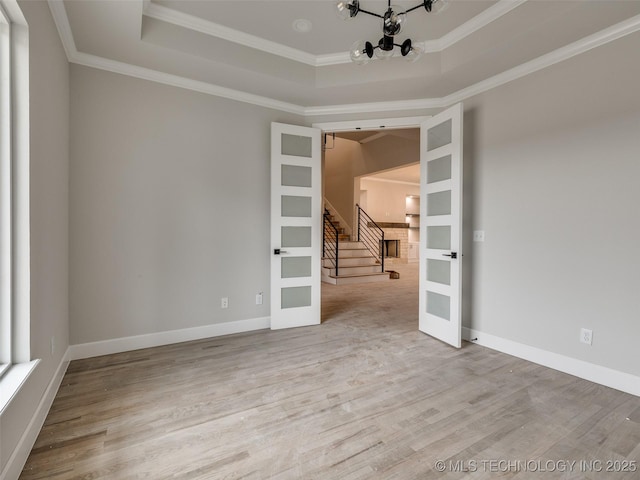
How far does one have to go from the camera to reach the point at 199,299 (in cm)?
315

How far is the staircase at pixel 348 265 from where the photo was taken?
22.5 feet

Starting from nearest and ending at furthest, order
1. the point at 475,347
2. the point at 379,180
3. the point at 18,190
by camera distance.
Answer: the point at 18,190 → the point at 475,347 → the point at 379,180

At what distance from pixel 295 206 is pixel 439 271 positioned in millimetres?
1807

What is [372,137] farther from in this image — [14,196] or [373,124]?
Result: [14,196]

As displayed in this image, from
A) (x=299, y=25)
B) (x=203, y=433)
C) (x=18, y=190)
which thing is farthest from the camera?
(x=299, y=25)

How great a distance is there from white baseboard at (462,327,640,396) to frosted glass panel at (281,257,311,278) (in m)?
1.92

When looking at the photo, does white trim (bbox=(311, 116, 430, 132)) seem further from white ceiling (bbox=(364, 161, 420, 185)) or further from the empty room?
white ceiling (bbox=(364, 161, 420, 185))

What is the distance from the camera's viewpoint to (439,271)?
127 inches

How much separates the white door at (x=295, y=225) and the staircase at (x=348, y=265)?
3.05m

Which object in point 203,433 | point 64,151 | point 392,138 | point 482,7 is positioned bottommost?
point 203,433

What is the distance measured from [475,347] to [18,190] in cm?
373

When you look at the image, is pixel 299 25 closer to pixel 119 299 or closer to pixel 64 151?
pixel 64 151

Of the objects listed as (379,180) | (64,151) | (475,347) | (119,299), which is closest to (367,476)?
(475,347)

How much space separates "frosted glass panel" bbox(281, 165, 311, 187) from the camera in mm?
3537
